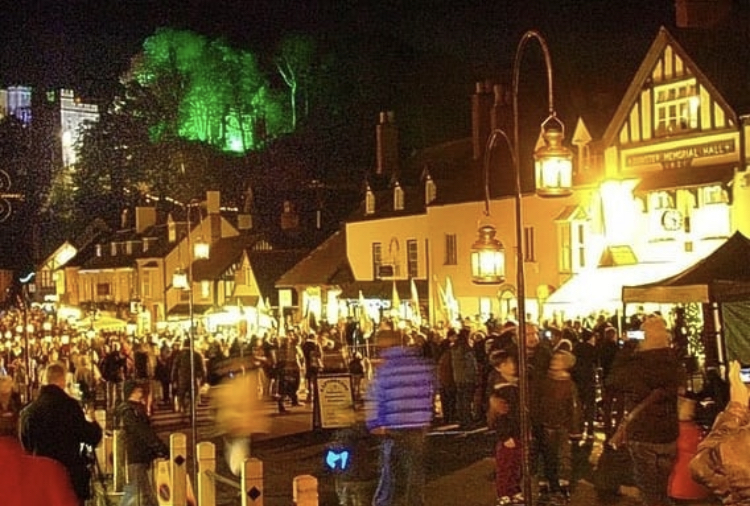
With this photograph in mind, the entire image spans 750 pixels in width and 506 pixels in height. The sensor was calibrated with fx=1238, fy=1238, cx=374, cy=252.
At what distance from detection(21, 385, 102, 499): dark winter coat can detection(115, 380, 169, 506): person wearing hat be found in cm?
235

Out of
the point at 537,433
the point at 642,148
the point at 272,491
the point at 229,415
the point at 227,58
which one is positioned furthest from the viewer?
the point at 227,58

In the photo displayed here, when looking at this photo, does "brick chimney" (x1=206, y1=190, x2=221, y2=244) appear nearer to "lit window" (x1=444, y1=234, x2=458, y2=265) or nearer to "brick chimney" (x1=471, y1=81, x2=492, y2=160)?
"brick chimney" (x1=471, y1=81, x2=492, y2=160)

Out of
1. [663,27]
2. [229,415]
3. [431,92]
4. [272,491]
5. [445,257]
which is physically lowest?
[272,491]

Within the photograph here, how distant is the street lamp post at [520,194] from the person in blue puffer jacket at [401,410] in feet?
3.03

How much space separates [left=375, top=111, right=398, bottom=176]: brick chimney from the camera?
56406 mm

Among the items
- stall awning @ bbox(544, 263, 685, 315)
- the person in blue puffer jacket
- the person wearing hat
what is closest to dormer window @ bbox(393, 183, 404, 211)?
stall awning @ bbox(544, 263, 685, 315)

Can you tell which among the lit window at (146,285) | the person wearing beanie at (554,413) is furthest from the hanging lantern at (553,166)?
the lit window at (146,285)


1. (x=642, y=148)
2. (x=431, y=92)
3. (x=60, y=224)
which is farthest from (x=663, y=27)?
(x=60, y=224)

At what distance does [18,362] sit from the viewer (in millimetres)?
30344

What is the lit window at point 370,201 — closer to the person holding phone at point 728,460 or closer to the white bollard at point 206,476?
the white bollard at point 206,476

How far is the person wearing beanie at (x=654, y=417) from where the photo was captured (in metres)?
9.93

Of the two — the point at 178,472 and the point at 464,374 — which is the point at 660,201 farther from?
the point at 178,472

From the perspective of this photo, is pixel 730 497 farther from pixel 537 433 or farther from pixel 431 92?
pixel 431 92

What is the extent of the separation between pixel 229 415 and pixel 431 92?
60290mm
